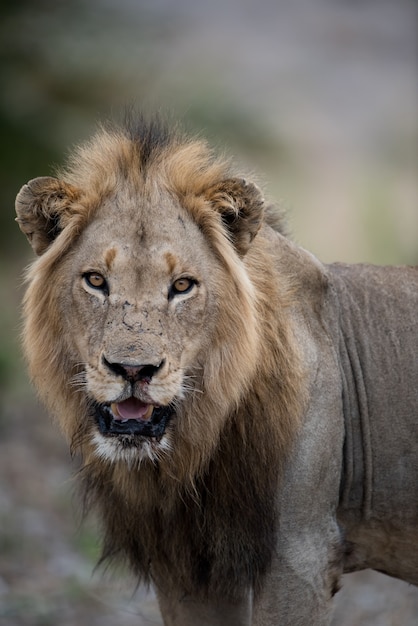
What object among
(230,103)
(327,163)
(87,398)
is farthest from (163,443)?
(327,163)

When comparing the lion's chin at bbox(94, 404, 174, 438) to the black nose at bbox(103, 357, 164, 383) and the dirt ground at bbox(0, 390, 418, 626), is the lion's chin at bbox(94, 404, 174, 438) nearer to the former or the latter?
the black nose at bbox(103, 357, 164, 383)

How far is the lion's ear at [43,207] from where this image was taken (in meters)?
4.34

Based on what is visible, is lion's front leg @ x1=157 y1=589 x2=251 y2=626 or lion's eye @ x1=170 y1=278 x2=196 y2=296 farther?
lion's front leg @ x1=157 y1=589 x2=251 y2=626

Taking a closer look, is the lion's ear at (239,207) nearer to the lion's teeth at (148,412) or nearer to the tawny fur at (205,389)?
the tawny fur at (205,389)

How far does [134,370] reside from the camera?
390cm

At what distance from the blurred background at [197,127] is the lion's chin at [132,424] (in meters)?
1.41

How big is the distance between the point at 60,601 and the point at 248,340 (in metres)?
3.12

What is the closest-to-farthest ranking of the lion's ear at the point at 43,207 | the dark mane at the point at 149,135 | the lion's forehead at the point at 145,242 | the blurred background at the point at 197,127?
1. the lion's forehead at the point at 145,242
2. the lion's ear at the point at 43,207
3. the dark mane at the point at 149,135
4. the blurred background at the point at 197,127

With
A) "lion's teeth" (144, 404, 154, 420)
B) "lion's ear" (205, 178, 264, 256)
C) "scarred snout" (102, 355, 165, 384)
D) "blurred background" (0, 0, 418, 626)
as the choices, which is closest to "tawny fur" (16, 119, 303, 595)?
"lion's ear" (205, 178, 264, 256)

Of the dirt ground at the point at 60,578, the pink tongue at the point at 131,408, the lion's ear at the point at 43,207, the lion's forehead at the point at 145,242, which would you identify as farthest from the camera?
the dirt ground at the point at 60,578

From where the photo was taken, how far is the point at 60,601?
6.82 metres

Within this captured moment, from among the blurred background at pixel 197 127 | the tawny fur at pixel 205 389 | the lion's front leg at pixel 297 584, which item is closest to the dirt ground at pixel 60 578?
the blurred background at pixel 197 127

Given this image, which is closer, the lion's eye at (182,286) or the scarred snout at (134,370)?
the scarred snout at (134,370)

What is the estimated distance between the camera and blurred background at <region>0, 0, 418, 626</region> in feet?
23.6
